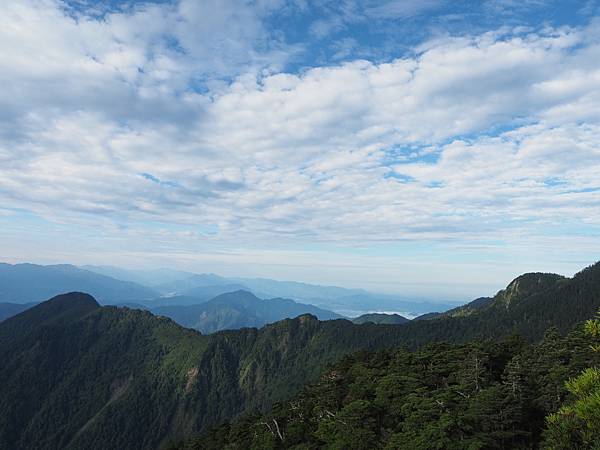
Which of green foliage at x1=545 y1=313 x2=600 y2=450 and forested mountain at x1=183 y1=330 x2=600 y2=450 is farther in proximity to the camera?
forested mountain at x1=183 y1=330 x2=600 y2=450

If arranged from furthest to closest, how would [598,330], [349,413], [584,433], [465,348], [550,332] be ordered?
1. [465,348]
2. [550,332]
3. [349,413]
4. [598,330]
5. [584,433]

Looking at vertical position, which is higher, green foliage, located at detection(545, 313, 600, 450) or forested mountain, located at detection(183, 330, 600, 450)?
green foliage, located at detection(545, 313, 600, 450)

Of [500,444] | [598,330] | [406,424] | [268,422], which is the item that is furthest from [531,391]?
[268,422]

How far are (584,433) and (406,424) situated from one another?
30.8m

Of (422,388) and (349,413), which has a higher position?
(422,388)

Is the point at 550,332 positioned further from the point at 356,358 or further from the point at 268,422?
the point at 268,422

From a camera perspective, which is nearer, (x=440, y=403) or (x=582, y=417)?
(x=582, y=417)

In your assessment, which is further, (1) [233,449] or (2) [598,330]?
(1) [233,449]

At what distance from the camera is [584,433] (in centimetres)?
1158

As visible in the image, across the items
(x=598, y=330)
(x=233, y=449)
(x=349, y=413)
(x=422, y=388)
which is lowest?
(x=233, y=449)

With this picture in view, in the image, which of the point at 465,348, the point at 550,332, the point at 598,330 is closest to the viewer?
the point at 598,330

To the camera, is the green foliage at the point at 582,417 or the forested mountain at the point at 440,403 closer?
the green foliage at the point at 582,417

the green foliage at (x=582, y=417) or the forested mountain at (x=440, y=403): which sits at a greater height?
the green foliage at (x=582, y=417)

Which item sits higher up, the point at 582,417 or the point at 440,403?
the point at 582,417
